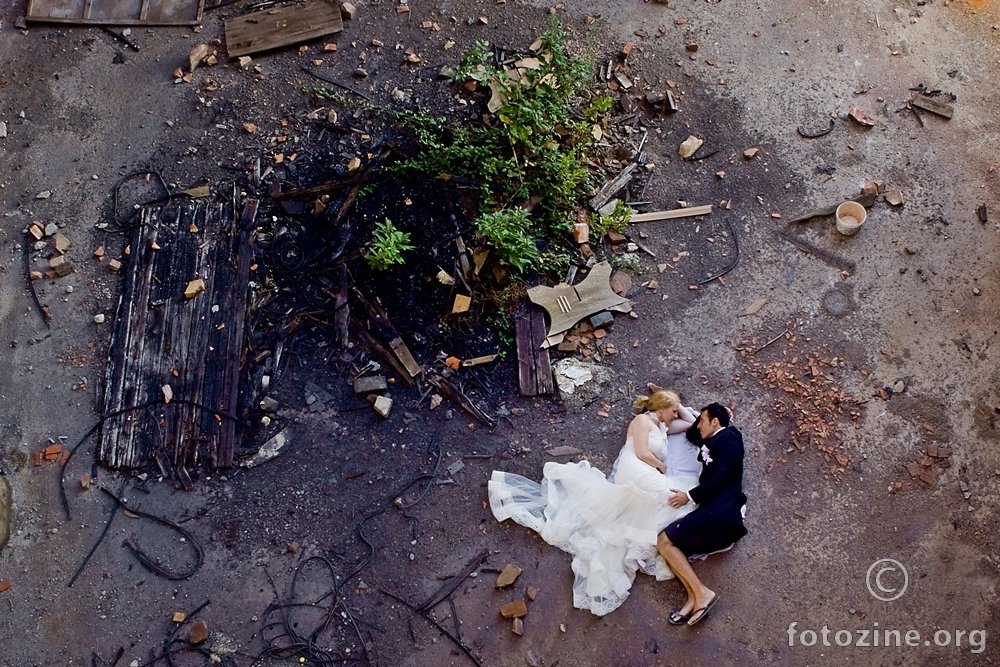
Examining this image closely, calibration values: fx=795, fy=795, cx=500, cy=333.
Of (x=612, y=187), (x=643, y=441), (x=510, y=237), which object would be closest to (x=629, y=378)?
(x=643, y=441)

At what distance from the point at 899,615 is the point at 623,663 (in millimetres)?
1926

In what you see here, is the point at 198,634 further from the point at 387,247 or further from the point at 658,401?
the point at 658,401

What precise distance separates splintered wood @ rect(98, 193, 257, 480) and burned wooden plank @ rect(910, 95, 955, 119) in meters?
5.96

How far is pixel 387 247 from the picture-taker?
245 inches

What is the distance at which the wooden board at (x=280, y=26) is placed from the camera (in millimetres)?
7508

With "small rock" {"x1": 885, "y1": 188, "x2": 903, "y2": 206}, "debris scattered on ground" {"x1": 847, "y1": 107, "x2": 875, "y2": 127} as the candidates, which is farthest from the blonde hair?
"debris scattered on ground" {"x1": 847, "y1": 107, "x2": 875, "y2": 127}

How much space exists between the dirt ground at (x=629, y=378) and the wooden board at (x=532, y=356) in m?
0.14

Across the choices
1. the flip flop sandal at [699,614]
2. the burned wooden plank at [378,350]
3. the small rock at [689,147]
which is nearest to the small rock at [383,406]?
the burned wooden plank at [378,350]

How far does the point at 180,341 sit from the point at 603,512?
11.7 feet

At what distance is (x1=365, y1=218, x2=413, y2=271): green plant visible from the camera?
20.4ft

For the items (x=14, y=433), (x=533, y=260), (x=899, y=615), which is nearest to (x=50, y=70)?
(x=14, y=433)

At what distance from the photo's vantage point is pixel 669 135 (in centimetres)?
717

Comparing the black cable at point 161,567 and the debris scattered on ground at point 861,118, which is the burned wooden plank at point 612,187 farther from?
the black cable at point 161,567

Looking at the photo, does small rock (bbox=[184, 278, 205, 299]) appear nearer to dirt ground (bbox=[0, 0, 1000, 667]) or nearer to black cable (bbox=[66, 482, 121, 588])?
dirt ground (bbox=[0, 0, 1000, 667])
